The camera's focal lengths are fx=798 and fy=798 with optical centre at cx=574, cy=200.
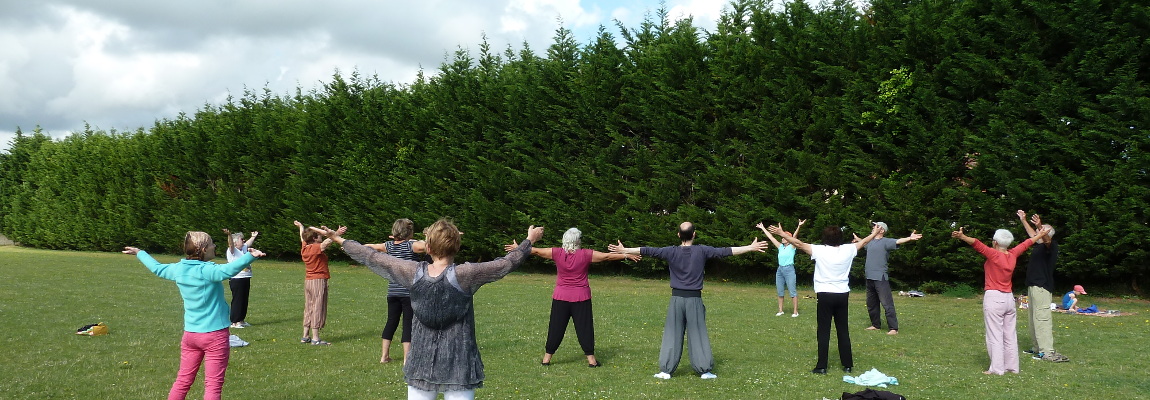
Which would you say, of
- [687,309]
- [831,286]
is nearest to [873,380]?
[831,286]

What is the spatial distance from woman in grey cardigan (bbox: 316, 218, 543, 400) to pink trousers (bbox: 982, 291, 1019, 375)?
23.0 feet

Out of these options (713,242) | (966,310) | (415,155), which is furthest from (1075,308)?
(415,155)

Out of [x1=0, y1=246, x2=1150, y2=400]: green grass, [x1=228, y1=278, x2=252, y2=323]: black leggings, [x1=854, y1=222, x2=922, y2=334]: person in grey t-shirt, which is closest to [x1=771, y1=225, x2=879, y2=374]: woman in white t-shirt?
[x1=0, y1=246, x2=1150, y2=400]: green grass

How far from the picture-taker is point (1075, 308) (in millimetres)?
15984

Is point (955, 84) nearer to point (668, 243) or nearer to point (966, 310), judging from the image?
point (966, 310)

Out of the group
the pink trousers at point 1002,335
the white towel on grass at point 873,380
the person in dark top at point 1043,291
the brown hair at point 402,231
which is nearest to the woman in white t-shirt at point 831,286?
the white towel on grass at point 873,380

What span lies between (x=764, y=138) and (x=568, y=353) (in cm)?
1210

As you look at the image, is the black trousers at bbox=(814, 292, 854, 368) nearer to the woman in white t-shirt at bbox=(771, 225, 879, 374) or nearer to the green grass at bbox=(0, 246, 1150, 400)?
the woman in white t-shirt at bbox=(771, 225, 879, 374)

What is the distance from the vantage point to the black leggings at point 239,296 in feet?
42.6

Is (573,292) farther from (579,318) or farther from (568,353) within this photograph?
(568,353)

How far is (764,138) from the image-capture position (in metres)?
21.2

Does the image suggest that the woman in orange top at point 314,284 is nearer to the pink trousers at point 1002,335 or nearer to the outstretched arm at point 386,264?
the outstretched arm at point 386,264

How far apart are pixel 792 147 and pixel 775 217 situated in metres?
2.04

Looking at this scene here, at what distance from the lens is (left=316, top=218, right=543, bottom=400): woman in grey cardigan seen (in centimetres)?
506
